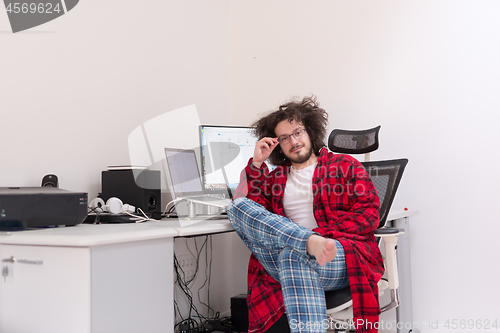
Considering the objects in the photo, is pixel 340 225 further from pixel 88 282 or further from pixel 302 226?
pixel 88 282

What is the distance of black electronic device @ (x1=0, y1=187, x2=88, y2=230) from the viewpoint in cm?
139

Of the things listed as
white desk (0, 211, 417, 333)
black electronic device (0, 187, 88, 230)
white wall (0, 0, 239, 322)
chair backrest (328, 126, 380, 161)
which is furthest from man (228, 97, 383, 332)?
white wall (0, 0, 239, 322)

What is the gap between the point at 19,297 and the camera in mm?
1334

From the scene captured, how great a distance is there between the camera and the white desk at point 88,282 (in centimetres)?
121

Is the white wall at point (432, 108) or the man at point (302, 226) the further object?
the white wall at point (432, 108)

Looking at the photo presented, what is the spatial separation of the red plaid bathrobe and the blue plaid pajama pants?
0.08 meters

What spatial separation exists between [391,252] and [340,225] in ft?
0.98

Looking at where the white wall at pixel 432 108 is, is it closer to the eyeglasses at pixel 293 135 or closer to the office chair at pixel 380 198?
the office chair at pixel 380 198

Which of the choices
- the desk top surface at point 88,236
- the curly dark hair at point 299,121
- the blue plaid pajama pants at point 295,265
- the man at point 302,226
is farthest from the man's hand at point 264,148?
the desk top surface at point 88,236

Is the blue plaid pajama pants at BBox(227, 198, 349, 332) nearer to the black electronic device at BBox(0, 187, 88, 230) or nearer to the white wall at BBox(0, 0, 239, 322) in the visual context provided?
the black electronic device at BBox(0, 187, 88, 230)

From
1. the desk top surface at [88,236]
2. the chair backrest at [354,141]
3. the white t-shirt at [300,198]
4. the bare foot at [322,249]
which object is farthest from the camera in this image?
the chair backrest at [354,141]

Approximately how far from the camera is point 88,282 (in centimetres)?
120

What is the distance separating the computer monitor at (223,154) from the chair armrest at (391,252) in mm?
860

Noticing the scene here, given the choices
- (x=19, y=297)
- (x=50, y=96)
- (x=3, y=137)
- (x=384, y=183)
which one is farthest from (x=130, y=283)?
(x=384, y=183)
